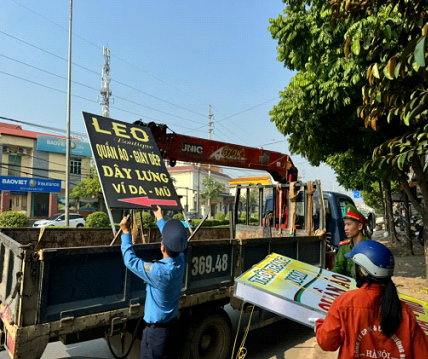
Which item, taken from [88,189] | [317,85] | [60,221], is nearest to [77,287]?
[317,85]

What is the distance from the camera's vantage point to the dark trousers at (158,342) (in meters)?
2.40

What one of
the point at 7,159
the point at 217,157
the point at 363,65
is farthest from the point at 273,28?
the point at 7,159

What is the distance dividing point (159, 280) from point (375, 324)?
1.42 m

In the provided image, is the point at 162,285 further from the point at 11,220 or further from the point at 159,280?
the point at 11,220

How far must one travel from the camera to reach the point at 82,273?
276 centimetres

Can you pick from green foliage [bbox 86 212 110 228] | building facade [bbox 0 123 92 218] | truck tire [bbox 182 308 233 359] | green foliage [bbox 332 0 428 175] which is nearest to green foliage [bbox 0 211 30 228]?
green foliage [bbox 86 212 110 228]

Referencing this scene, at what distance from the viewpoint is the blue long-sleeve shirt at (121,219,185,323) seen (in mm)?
2404

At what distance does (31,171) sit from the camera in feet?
→ 99.0

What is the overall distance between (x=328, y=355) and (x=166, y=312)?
9.27 ft

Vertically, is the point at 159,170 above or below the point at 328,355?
above

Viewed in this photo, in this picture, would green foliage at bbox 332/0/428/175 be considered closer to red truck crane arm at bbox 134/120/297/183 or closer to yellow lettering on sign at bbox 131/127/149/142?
yellow lettering on sign at bbox 131/127/149/142

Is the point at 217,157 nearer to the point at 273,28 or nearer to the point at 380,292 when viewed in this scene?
the point at 273,28

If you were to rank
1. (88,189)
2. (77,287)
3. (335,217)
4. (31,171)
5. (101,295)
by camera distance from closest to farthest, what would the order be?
1. (77,287)
2. (101,295)
3. (335,217)
4. (88,189)
5. (31,171)

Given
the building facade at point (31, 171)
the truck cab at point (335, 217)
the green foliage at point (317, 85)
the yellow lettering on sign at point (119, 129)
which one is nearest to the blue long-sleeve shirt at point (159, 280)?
the yellow lettering on sign at point (119, 129)
